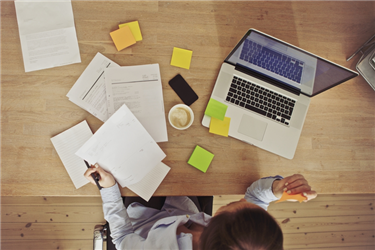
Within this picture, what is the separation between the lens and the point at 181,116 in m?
0.86

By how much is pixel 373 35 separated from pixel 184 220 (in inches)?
45.2

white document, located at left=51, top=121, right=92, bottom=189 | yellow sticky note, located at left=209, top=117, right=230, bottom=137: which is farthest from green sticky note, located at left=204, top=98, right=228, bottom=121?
white document, located at left=51, top=121, right=92, bottom=189

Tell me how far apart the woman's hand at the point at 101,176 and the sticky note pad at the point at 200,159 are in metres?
0.31

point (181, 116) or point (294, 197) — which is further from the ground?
point (181, 116)

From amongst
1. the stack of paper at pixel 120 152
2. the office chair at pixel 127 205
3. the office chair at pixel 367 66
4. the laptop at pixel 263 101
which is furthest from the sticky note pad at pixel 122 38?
the office chair at pixel 367 66

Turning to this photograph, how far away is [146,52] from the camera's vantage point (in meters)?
0.91

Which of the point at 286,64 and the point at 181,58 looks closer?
the point at 286,64

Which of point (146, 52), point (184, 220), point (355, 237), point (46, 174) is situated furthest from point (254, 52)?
point (355, 237)

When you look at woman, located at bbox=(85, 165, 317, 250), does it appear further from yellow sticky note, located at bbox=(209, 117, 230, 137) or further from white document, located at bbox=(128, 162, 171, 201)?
yellow sticky note, located at bbox=(209, 117, 230, 137)

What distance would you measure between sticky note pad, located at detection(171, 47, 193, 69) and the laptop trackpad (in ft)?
1.10

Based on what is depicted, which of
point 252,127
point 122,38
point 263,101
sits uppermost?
point 122,38

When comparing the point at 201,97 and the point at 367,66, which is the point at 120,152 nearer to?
the point at 201,97

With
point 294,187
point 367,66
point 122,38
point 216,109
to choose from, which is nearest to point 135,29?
point 122,38

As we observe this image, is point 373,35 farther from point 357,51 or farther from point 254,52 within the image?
point 254,52
